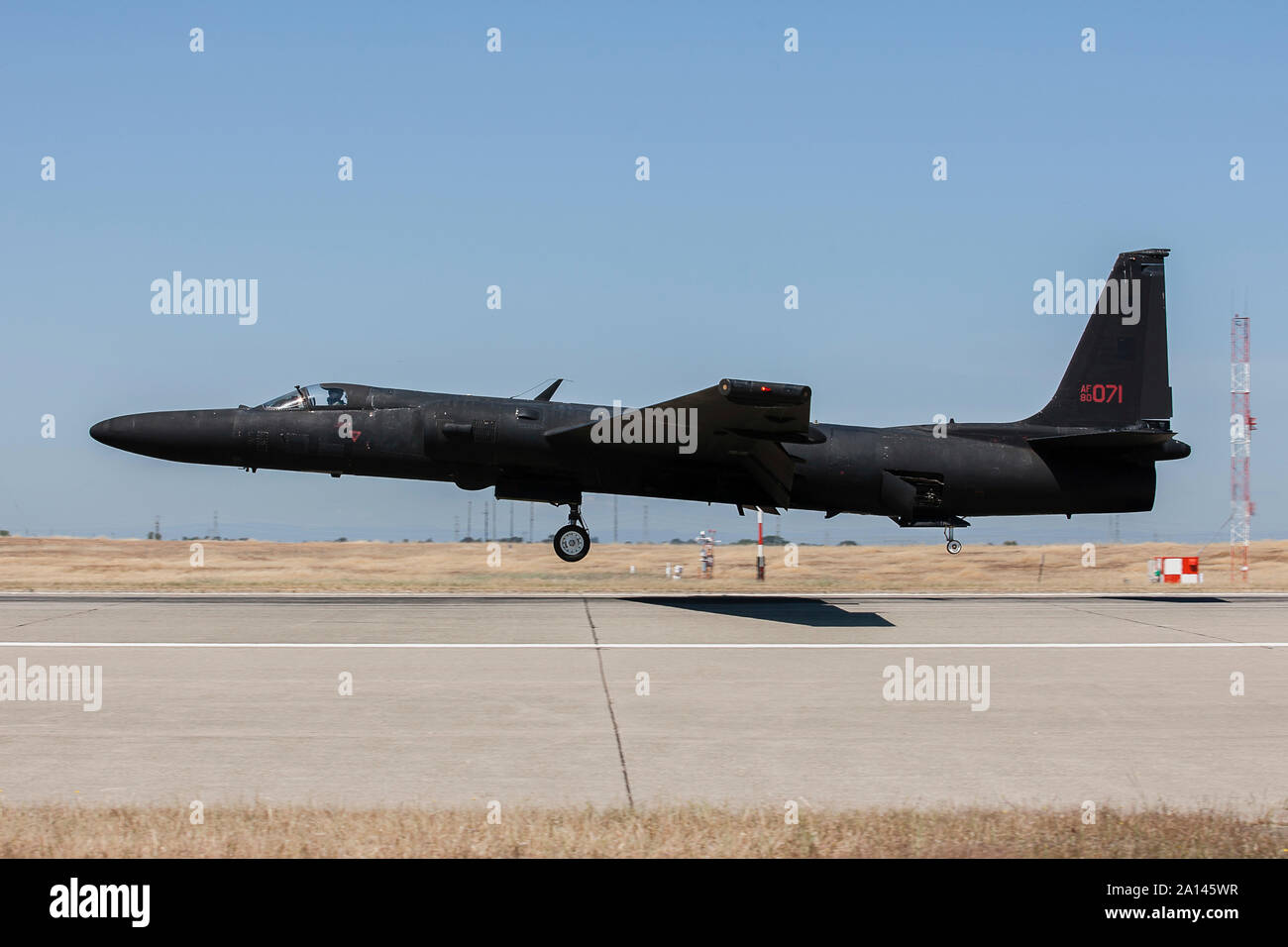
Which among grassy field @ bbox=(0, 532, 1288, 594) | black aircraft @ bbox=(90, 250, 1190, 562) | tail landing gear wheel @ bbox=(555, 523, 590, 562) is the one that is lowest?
grassy field @ bbox=(0, 532, 1288, 594)

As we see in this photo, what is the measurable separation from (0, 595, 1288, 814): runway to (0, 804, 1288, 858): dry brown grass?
0.54 m

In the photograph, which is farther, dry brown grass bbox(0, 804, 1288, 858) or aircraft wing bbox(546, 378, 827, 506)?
aircraft wing bbox(546, 378, 827, 506)

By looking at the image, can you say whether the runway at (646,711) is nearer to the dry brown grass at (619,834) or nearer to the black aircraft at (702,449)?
the dry brown grass at (619,834)

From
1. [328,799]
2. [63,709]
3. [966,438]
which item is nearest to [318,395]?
[63,709]

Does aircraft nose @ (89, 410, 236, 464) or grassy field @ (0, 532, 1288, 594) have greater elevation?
aircraft nose @ (89, 410, 236, 464)

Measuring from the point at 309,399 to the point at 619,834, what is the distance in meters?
17.2

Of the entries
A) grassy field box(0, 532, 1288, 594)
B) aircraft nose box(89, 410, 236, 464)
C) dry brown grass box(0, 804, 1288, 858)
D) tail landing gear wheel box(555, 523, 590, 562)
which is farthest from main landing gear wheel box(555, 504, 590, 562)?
dry brown grass box(0, 804, 1288, 858)

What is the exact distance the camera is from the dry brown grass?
608 cm

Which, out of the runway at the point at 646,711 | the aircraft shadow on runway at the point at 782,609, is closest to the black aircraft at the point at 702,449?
the aircraft shadow on runway at the point at 782,609

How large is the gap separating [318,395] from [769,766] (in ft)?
52.3

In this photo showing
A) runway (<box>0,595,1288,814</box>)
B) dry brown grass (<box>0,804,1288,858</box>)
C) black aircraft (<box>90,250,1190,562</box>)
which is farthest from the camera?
black aircraft (<box>90,250,1190,562</box>)

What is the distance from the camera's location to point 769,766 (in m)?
8.47

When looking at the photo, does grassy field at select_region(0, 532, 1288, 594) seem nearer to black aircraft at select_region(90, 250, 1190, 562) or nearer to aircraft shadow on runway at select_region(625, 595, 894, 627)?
aircraft shadow on runway at select_region(625, 595, 894, 627)

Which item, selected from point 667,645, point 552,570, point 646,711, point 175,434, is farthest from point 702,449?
point 552,570
